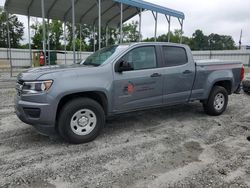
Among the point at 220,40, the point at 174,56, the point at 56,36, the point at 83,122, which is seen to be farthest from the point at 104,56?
the point at 220,40

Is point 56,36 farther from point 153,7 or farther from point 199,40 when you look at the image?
point 199,40

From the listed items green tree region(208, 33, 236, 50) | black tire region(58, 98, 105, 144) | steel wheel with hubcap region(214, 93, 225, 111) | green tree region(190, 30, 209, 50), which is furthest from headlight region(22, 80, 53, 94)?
green tree region(208, 33, 236, 50)

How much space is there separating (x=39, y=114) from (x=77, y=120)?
2.19ft

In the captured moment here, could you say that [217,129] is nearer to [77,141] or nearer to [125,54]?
[125,54]

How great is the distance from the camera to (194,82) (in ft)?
18.1

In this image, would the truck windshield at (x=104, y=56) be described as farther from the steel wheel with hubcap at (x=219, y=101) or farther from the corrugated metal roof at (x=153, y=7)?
the corrugated metal roof at (x=153, y=7)

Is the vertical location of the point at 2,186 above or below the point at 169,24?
below

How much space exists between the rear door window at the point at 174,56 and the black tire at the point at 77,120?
197cm

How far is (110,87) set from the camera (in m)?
4.20

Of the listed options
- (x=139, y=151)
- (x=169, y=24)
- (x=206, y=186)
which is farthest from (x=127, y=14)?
(x=206, y=186)

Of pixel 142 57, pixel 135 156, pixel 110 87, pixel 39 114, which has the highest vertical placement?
pixel 142 57

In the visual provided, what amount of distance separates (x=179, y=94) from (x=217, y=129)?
1.15m

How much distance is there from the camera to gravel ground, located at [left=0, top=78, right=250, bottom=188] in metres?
2.93

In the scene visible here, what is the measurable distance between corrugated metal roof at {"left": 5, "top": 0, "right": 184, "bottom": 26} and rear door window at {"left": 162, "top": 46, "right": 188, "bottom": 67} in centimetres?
647
